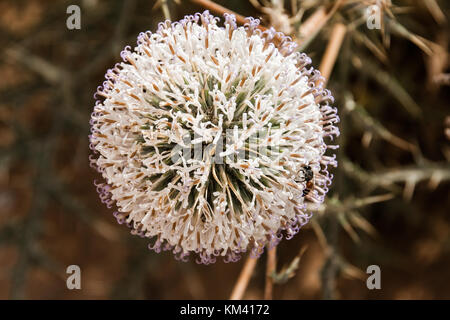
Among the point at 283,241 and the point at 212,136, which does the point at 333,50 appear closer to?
the point at 212,136

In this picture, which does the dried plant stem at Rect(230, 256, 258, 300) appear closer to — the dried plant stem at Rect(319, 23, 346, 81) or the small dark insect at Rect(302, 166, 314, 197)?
the small dark insect at Rect(302, 166, 314, 197)

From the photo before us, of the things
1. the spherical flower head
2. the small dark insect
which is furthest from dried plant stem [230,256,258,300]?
the small dark insect

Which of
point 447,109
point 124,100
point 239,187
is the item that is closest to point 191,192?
point 239,187

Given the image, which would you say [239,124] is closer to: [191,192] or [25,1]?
[191,192]

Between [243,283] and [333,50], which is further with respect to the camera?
[333,50]

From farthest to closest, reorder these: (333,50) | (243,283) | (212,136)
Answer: (333,50)
(243,283)
(212,136)

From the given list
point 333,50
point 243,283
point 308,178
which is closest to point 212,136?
point 308,178

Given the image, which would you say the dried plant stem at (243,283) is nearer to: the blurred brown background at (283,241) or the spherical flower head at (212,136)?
the spherical flower head at (212,136)

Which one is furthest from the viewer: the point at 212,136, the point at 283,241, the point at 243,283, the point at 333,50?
the point at 283,241
